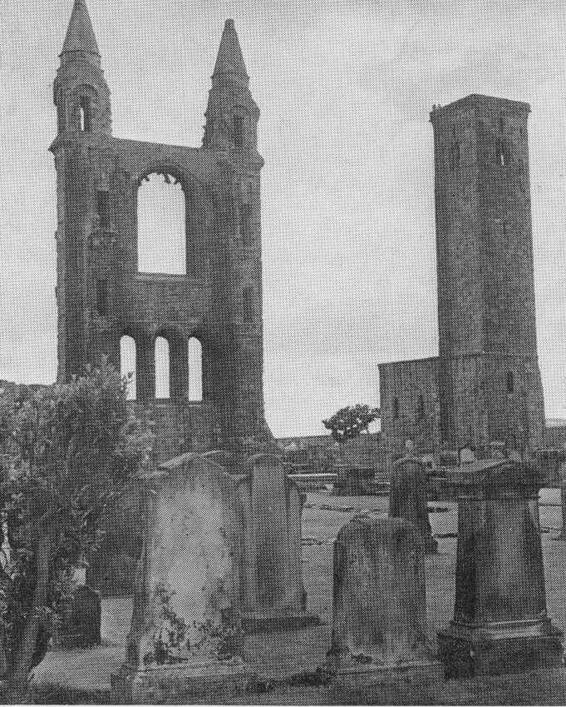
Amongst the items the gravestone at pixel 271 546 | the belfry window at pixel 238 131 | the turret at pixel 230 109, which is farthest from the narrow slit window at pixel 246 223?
the gravestone at pixel 271 546

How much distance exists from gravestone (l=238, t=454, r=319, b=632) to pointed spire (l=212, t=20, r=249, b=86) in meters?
33.0

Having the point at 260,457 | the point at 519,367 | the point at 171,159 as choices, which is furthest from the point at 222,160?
the point at 260,457

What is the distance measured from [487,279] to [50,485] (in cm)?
4296

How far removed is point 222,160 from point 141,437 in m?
31.8

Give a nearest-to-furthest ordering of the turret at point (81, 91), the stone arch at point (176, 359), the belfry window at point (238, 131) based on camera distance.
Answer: the turret at point (81, 91)
the stone arch at point (176, 359)
the belfry window at point (238, 131)

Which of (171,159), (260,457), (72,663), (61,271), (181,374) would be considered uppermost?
(171,159)

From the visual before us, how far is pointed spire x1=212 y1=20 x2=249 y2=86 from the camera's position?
4075 centimetres

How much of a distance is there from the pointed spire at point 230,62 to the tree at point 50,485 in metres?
33.6

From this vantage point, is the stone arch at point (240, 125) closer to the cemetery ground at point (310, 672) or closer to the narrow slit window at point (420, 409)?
the narrow slit window at point (420, 409)

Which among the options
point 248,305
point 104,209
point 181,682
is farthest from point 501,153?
point 181,682

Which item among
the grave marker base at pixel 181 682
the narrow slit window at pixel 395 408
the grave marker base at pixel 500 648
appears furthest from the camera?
the narrow slit window at pixel 395 408

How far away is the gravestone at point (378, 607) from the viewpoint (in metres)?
7.09

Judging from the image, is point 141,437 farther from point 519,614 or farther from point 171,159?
point 171,159

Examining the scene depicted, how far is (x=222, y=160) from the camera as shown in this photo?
3969 centimetres
